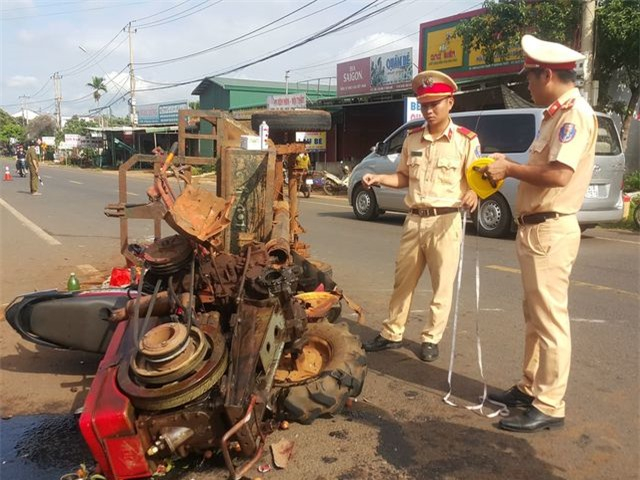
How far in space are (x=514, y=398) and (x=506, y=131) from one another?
7.44 metres

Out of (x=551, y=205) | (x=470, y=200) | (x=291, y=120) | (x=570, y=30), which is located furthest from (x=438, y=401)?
(x=570, y=30)

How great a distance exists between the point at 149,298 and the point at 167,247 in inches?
12.7

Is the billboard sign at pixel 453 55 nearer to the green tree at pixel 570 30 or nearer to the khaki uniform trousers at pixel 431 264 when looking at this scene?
the green tree at pixel 570 30

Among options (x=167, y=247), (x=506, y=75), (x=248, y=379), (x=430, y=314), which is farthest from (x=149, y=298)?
(x=506, y=75)

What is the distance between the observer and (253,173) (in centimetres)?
484

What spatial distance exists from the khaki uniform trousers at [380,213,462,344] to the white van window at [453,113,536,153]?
6.21m

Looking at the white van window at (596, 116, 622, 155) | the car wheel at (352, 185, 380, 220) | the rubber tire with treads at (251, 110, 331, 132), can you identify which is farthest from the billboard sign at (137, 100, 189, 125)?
the rubber tire with treads at (251, 110, 331, 132)

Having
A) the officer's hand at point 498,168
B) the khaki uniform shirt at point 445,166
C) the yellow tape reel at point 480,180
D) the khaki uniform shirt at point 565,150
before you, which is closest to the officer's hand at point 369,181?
the khaki uniform shirt at point 445,166

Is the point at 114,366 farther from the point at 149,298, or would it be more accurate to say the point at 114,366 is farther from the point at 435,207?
the point at 435,207

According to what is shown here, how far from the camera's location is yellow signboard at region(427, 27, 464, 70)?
60.0 ft

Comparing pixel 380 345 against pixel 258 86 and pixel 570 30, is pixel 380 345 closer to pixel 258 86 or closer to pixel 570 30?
pixel 570 30

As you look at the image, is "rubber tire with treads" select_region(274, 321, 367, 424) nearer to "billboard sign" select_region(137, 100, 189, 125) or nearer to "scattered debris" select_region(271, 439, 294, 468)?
"scattered debris" select_region(271, 439, 294, 468)

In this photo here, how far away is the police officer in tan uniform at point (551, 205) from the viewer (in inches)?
119

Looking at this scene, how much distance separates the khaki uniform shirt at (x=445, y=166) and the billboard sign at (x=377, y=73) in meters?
16.8
